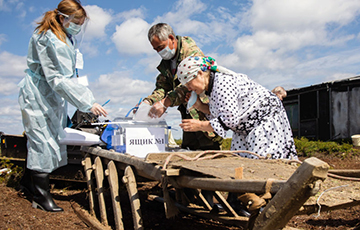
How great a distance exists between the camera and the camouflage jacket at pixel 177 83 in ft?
12.5

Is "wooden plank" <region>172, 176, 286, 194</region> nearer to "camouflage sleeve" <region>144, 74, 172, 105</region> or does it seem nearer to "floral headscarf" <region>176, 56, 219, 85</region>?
"floral headscarf" <region>176, 56, 219, 85</region>

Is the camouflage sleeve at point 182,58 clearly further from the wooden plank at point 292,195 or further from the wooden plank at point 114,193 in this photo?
the wooden plank at point 292,195

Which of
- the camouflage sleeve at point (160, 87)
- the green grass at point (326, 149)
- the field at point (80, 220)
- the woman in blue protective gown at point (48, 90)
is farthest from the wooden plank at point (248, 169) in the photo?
the green grass at point (326, 149)

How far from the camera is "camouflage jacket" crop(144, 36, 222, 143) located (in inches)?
150

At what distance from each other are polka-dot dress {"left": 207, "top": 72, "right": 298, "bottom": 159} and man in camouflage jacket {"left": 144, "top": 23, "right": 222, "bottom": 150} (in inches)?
45.3

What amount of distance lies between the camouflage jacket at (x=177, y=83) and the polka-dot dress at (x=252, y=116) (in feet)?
3.77

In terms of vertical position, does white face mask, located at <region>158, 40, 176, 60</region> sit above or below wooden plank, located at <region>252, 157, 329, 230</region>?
above

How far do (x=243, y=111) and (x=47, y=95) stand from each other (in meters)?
2.48

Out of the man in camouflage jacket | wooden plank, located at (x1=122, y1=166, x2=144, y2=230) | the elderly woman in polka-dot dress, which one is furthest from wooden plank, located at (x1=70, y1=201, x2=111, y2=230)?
the elderly woman in polka-dot dress

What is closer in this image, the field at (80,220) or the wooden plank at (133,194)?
the wooden plank at (133,194)

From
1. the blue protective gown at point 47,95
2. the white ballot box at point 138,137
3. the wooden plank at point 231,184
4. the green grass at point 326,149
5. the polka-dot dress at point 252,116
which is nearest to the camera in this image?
the wooden plank at point 231,184

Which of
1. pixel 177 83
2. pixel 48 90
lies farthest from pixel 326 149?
pixel 48 90

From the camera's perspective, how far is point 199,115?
391 cm

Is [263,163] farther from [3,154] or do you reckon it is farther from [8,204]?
[3,154]
